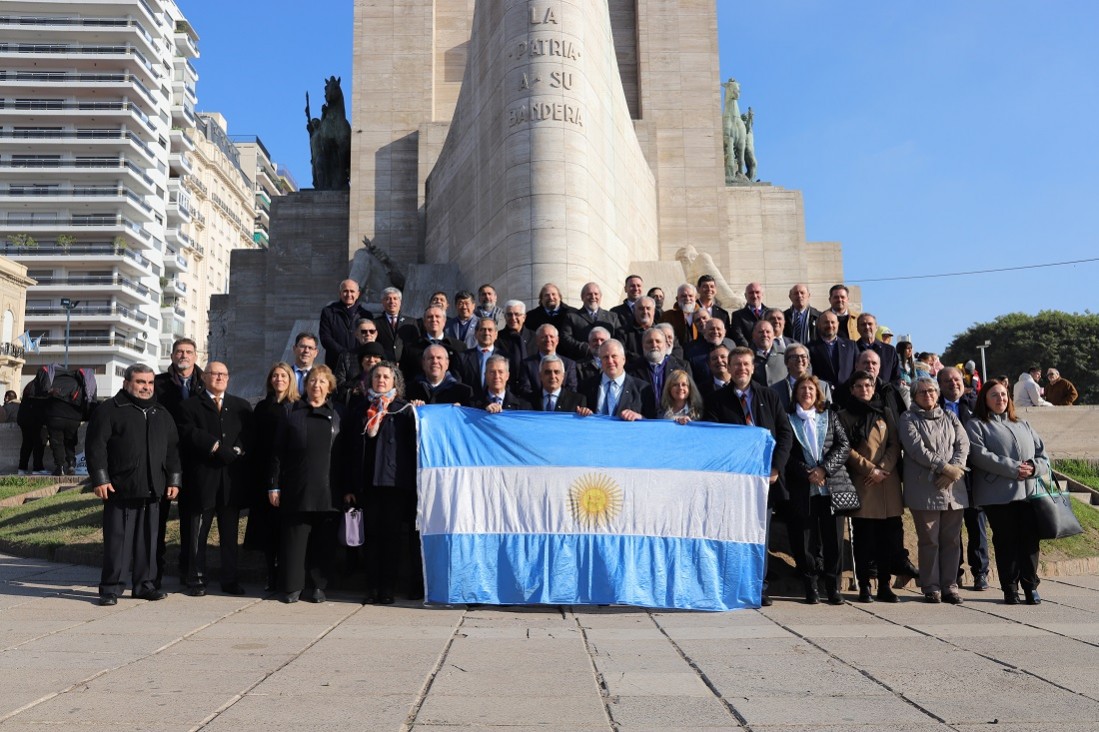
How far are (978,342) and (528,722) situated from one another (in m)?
67.5

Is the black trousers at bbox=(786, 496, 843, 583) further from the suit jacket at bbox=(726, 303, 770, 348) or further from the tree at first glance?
the tree

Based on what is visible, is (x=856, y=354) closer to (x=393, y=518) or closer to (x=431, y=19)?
(x=393, y=518)

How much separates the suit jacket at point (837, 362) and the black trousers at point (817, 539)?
176cm

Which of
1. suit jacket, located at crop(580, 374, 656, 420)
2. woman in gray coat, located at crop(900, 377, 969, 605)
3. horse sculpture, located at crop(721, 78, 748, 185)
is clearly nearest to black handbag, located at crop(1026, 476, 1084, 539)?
woman in gray coat, located at crop(900, 377, 969, 605)

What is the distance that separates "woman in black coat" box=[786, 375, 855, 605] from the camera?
23.2 feet

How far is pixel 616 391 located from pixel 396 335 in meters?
2.59

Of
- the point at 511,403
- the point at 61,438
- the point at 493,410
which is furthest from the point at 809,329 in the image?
the point at 61,438

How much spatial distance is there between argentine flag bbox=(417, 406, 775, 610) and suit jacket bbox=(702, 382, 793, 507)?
0.48ft

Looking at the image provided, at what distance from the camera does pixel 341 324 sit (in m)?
9.53

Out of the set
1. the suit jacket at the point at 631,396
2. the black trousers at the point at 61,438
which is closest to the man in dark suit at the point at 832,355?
the suit jacket at the point at 631,396

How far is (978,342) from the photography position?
64.6 metres

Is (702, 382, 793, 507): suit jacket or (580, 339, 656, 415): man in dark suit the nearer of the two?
(702, 382, 793, 507): suit jacket

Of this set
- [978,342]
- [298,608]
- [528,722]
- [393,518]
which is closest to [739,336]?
[393,518]

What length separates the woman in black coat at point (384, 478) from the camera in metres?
6.98
